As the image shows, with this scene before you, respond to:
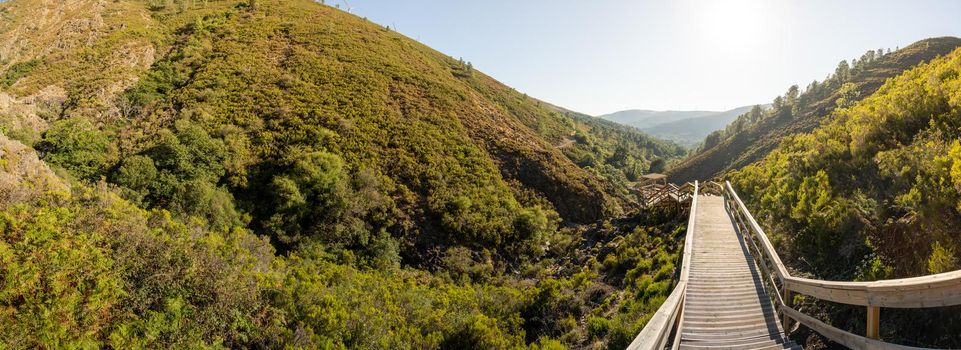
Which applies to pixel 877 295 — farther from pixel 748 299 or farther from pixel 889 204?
pixel 889 204

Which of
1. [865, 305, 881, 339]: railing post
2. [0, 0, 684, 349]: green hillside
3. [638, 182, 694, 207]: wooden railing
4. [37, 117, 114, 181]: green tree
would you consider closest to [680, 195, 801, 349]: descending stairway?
[0, 0, 684, 349]: green hillside

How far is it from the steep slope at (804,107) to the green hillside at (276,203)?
5173cm

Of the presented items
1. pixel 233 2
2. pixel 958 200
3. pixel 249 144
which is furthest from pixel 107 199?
pixel 233 2

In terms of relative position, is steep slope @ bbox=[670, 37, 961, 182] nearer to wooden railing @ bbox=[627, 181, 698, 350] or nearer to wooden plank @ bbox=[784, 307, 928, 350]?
wooden plank @ bbox=[784, 307, 928, 350]

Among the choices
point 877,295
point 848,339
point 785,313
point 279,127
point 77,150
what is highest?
point 279,127

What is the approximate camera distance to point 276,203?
16.7 metres

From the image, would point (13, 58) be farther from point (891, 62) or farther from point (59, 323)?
point (891, 62)

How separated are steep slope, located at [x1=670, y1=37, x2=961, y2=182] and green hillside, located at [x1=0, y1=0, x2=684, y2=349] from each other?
51.7m

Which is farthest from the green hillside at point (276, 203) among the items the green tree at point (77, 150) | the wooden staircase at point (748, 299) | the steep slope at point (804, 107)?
the steep slope at point (804, 107)

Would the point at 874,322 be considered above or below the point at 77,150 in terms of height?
below

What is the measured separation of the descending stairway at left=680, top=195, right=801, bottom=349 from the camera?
6359mm

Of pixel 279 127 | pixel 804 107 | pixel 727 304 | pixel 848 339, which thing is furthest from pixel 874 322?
pixel 804 107

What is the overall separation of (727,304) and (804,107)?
9505 cm

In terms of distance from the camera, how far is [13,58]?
24672 mm
